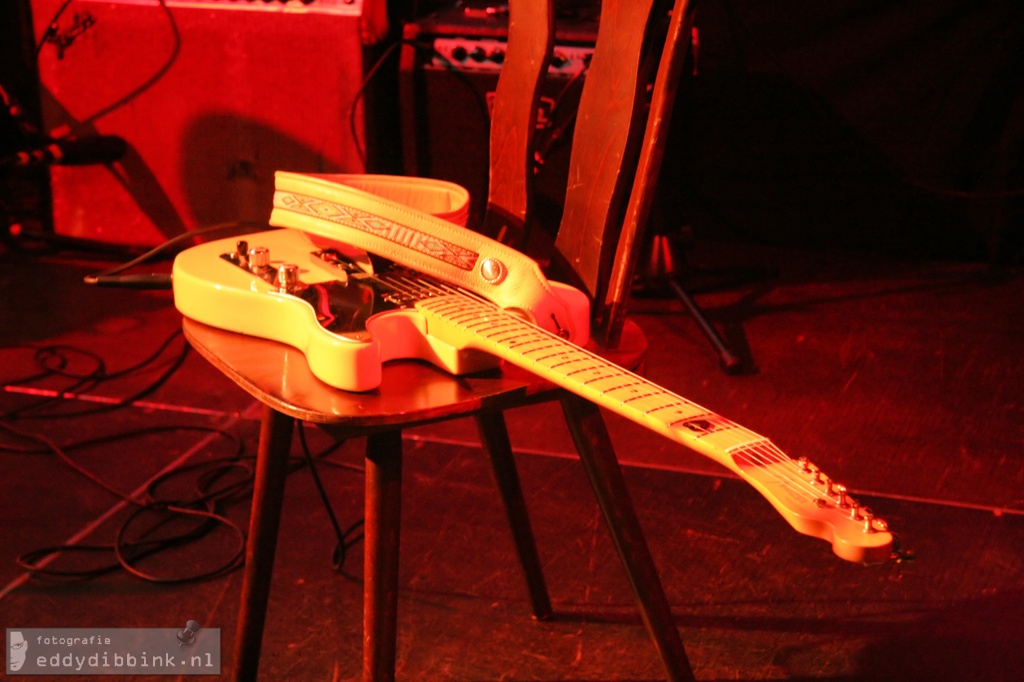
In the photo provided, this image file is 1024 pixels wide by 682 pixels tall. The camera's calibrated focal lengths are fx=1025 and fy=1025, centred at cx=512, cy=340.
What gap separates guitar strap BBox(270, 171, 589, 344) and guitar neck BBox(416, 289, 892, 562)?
0.03 m

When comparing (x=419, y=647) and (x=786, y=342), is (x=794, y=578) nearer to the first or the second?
(x=419, y=647)

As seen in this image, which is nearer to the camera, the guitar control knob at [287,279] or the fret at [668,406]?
the fret at [668,406]

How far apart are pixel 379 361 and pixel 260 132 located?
1.93 m

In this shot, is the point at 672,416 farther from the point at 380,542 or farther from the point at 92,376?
the point at 92,376

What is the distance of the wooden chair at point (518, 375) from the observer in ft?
2.55

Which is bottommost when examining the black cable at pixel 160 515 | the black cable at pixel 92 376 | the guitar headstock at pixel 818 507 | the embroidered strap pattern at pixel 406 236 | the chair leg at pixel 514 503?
the black cable at pixel 92 376

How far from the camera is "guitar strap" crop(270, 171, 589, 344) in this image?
0.85 meters

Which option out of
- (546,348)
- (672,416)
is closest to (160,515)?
(546,348)

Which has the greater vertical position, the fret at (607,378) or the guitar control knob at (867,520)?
the guitar control knob at (867,520)

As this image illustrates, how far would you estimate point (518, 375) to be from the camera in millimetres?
817

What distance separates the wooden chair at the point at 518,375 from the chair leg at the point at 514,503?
2 cm

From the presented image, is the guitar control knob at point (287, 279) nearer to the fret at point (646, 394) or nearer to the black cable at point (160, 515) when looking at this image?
the fret at point (646, 394)

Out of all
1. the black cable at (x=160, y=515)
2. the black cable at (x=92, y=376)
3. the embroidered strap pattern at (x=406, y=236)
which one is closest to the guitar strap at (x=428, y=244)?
the embroidered strap pattern at (x=406, y=236)

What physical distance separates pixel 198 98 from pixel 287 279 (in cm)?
A: 187
